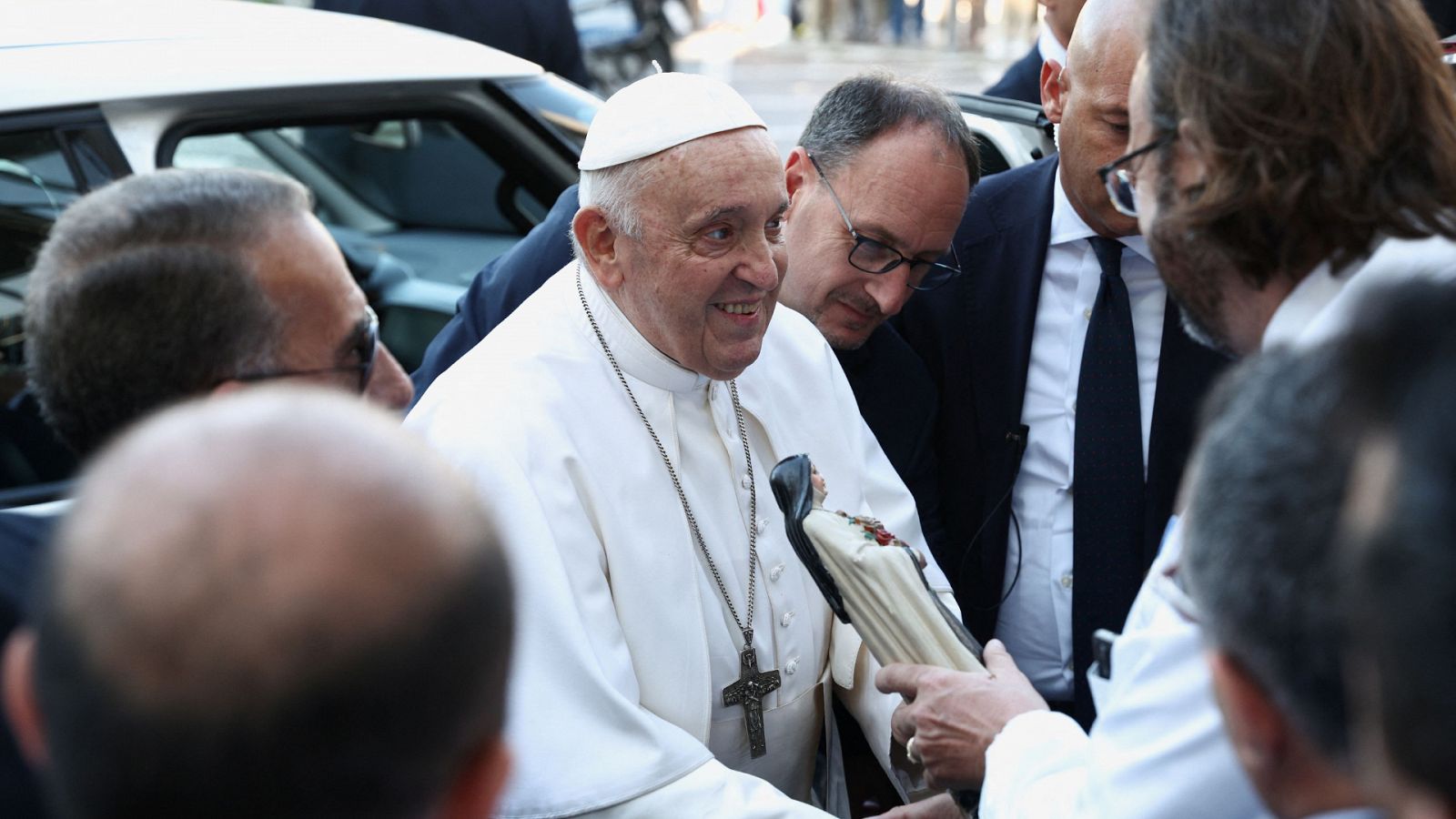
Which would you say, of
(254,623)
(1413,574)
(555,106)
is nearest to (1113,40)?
(555,106)

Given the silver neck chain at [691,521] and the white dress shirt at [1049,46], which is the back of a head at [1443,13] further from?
the silver neck chain at [691,521]

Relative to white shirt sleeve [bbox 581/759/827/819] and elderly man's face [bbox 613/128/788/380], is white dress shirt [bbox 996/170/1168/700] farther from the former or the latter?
white shirt sleeve [bbox 581/759/827/819]

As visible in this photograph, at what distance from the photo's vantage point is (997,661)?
216cm

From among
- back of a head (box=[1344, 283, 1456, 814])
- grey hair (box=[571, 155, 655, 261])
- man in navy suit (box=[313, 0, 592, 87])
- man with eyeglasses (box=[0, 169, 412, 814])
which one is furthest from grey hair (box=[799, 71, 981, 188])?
man in navy suit (box=[313, 0, 592, 87])

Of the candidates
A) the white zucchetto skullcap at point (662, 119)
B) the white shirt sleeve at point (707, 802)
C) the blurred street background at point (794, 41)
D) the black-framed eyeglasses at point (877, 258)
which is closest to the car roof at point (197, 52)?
the white zucchetto skullcap at point (662, 119)

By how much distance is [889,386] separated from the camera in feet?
10.0

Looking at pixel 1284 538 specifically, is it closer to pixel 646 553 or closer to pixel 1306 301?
pixel 1306 301

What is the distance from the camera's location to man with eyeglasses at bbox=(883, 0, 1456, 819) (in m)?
1.65

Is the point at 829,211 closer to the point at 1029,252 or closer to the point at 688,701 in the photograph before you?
the point at 1029,252

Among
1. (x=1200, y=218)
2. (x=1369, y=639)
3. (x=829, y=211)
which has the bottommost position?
(x=829, y=211)

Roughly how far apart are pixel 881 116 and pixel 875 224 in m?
0.23

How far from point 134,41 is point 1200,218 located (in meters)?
2.63

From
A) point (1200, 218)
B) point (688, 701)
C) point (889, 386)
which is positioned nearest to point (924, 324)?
point (889, 386)

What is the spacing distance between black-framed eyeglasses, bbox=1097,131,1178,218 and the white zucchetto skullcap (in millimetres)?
715
